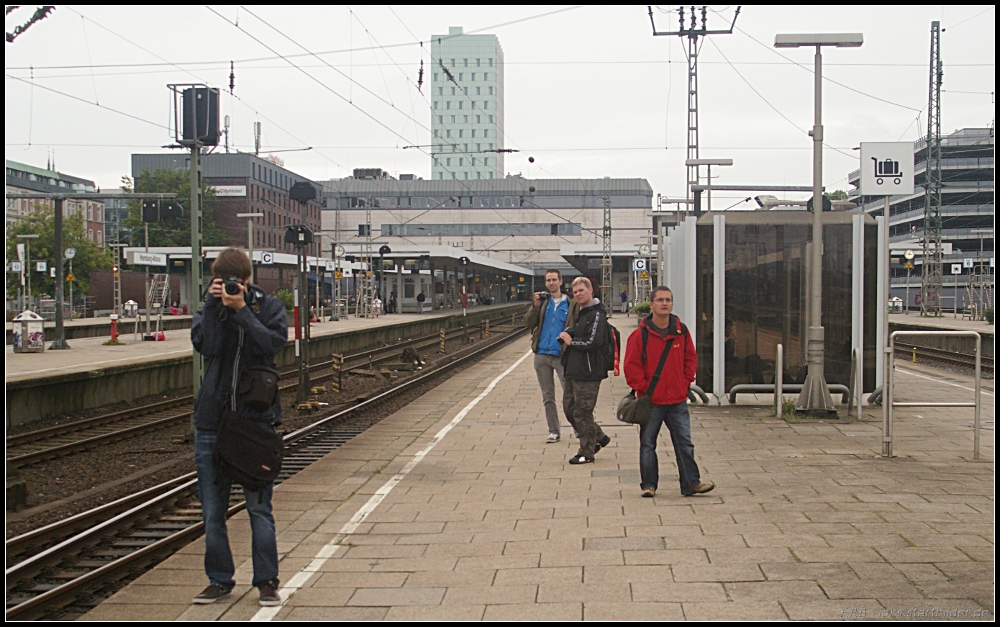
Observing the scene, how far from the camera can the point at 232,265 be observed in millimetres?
4875

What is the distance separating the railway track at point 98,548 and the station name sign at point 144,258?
30113 millimetres

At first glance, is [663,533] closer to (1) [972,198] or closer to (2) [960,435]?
(2) [960,435]

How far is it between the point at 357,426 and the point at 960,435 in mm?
7445

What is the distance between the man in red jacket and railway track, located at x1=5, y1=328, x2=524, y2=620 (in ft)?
10.9

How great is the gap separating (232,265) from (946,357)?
77.1 ft

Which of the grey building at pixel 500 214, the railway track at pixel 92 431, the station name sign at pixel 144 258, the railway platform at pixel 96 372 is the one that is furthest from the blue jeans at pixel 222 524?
the grey building at pixel 500 214

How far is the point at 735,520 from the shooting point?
21.2 feet

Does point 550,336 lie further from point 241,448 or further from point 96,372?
point 96,372

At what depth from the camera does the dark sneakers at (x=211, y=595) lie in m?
4.93

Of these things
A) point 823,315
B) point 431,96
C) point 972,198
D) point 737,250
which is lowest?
point 823,315

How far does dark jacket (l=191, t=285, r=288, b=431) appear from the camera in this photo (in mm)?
4816

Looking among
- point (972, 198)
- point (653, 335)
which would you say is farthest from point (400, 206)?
point (653, 335)

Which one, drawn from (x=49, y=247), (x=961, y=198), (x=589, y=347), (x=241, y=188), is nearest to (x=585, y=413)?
(x=589, y=347)

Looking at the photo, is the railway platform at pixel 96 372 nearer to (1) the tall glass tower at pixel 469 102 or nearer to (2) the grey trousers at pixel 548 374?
(2) the grey trousers at pixel 548 374
